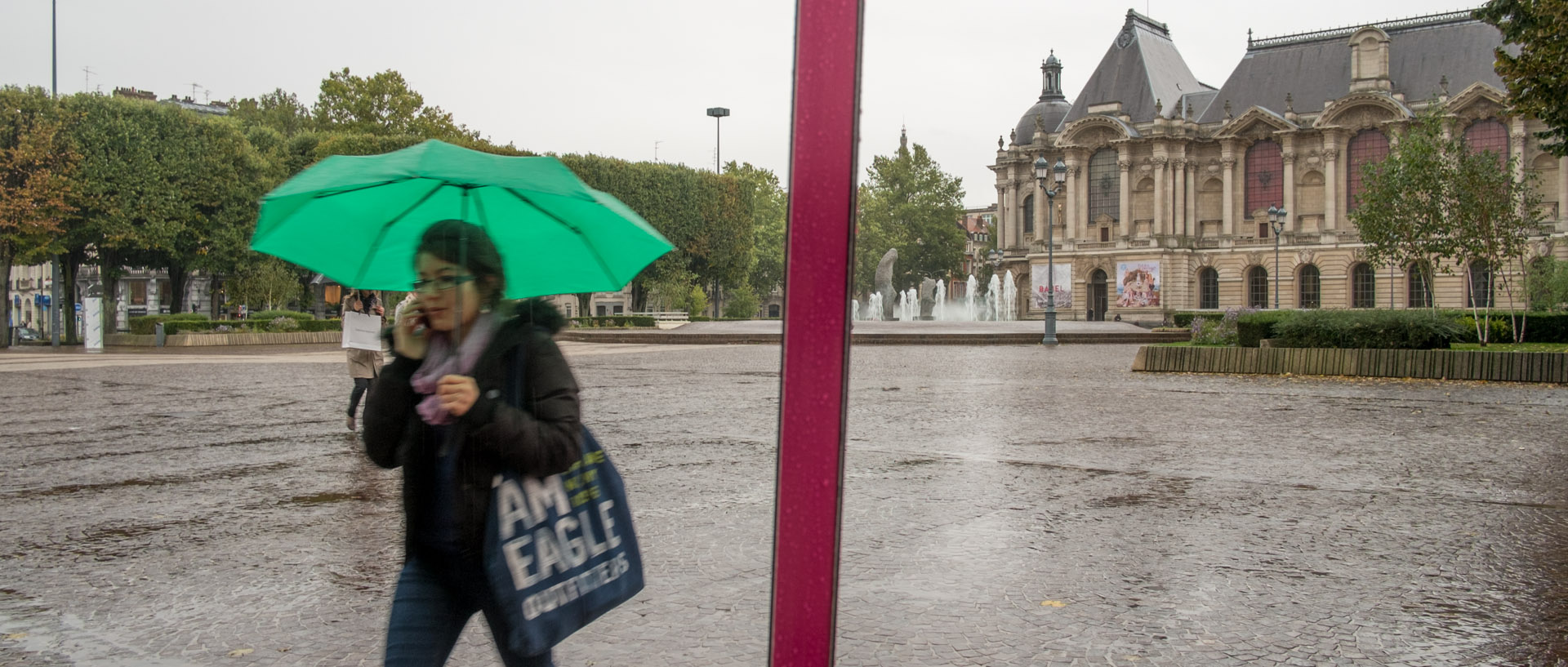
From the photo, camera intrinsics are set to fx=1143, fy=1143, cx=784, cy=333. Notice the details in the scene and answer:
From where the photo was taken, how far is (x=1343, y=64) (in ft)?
224

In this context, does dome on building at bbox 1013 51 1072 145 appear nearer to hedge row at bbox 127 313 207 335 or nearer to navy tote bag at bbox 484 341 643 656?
hedge row at bbox 127 313 207 335

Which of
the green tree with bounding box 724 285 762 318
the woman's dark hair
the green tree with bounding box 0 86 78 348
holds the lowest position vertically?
the woman's dark hair

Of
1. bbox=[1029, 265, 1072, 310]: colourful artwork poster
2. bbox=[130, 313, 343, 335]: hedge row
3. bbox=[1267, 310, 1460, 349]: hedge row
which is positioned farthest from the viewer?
bbox=[1029, 265, 1072, 310]: colourful artwork poster

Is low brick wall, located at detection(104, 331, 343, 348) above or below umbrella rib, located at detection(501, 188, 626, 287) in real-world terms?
below

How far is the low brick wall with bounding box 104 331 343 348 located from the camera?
3628 centimetres

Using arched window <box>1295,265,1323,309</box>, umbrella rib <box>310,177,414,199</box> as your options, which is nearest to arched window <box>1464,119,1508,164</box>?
arched window <box>1295,265,1323,309</box>

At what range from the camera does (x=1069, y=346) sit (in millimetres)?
31359

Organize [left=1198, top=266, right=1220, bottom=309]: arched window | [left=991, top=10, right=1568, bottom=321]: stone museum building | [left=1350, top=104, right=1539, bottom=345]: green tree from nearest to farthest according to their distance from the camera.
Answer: [left=1350, top=104, right=1539, bottom=345]: green tree → [left=991, top=10, right=1568, bottom=321]: stone museum building → [left=1198, top=266, right=1220, bottom=309]: arched window

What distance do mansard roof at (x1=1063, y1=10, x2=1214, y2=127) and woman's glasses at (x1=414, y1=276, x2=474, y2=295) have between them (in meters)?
76.2

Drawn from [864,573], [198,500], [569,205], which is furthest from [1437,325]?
[569,205]

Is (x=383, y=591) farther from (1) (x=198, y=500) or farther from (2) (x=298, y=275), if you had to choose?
(2) (x=298, y=275)

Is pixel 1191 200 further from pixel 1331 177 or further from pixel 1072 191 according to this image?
pixel 1331 177

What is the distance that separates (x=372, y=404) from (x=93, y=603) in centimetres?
328

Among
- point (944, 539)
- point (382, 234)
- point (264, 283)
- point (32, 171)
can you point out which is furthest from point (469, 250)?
point (264, 283)
